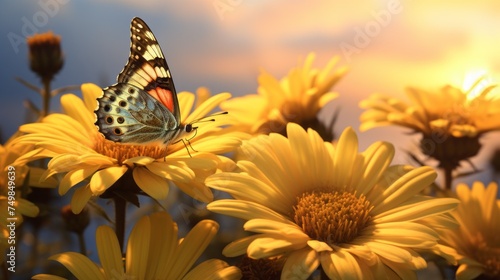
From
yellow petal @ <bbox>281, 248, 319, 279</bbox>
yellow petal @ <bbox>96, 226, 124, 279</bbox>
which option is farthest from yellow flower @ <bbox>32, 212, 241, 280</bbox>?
yellow petal @ <bbox>281, 248, 319, 279</bbox>

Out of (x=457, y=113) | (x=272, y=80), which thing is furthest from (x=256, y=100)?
(x=457, y=113)

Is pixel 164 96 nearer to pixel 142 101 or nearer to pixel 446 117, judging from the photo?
pixel 142 101

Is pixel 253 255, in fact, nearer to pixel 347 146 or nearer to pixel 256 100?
pixel 347 146

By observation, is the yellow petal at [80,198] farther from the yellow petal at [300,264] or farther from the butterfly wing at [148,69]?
the yellow petal at [300,264]

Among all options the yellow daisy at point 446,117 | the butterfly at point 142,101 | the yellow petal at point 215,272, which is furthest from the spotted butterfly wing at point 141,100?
the yellow daisy at point 446,117

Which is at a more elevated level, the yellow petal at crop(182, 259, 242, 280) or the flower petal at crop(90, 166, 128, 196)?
the flower petal at crop(90, 166, 128, 196)

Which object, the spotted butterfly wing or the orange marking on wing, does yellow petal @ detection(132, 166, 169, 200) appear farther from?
the orange marking on wing

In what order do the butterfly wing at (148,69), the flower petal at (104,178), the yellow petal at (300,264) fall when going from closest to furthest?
the yellow petal at (300,264) < the flower petal at (104,178) < the butterfly wing at (148,69)

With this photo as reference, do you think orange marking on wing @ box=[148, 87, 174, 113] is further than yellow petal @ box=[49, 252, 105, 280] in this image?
Yes
